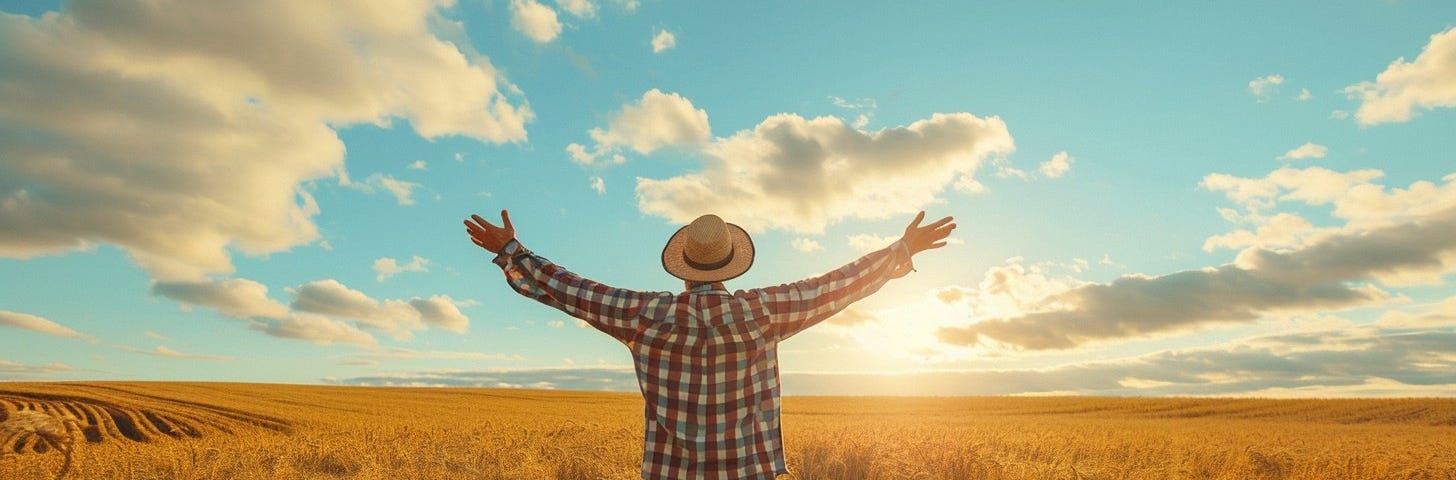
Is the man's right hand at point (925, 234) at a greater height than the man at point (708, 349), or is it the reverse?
the man's right hand at point (925, 234)

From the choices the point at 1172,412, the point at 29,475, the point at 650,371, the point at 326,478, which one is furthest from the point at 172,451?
the point at 1172,412

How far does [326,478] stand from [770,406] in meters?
5.16

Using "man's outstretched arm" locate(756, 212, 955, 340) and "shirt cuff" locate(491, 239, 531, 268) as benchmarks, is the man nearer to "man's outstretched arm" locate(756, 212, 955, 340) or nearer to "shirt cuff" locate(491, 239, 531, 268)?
"man's outstretched arm" locate(756, 212, 955, 340)

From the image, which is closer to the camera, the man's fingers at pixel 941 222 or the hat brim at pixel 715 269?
the hat brim at pixel 715 269

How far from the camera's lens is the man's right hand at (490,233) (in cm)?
412

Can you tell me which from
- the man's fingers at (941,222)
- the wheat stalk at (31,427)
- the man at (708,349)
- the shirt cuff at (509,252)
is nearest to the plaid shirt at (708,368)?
the man at (708,349)

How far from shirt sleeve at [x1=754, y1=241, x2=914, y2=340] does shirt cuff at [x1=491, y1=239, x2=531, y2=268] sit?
1.21 meters

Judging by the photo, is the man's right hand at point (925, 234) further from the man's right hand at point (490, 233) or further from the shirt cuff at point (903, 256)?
the man's right hand at point (490, 233)

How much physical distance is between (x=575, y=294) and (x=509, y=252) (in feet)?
1.83

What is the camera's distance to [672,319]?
3.43 meters

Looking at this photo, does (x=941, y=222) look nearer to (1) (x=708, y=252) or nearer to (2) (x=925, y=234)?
(2) (x=925, y=234)

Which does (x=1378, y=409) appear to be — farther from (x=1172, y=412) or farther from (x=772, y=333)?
(x=772, y=333)

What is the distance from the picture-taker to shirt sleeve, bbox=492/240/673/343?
3.51 meters

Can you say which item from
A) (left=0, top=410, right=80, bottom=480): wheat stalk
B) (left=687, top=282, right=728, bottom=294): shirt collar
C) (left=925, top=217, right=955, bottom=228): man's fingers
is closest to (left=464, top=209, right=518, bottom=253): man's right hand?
(left=687, top=282, right=728, bottom=294): shirt collar
